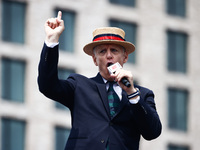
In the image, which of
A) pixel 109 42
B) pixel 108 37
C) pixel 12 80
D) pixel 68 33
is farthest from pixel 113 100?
pixel 68 33

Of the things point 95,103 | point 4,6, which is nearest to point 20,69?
point 4,6

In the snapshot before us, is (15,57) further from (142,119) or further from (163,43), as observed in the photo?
(142,119)

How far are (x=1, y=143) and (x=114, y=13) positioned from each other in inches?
400

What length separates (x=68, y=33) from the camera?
1513 inches

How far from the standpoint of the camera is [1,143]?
35.2 meters

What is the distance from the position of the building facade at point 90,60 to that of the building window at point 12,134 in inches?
2.0

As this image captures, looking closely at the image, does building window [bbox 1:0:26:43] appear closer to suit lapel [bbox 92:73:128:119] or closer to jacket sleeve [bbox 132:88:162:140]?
suit lapel [bbox 92:73:128:119]

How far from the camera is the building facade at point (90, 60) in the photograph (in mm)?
36500

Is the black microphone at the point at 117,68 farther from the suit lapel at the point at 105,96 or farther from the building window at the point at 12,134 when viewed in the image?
the building window at the point at 12,134

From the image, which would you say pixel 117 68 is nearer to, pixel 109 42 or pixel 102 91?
pixel 102 91

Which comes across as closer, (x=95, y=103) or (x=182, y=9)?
(x=95, y=103)

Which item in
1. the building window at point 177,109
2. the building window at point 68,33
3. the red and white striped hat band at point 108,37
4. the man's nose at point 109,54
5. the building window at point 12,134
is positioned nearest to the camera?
the man's nose at point 109,54

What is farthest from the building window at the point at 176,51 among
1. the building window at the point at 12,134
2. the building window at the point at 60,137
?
the building window at the point at 12,134

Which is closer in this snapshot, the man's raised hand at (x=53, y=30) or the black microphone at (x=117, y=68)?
the black microphone at (x=117, y=68)
